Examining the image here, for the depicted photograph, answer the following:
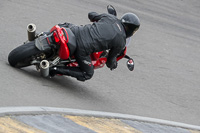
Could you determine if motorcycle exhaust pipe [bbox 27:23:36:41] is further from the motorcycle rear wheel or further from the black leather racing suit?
the black leather racing suit

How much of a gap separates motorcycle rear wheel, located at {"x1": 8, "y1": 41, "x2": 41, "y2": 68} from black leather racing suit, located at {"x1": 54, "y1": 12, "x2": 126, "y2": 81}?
0.57 m

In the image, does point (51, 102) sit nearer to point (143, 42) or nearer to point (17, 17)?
point (17, 17)

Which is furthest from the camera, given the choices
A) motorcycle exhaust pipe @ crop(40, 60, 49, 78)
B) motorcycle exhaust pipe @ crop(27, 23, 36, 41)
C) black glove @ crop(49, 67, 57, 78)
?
black glove @ crop(49, 67, 57, 78)

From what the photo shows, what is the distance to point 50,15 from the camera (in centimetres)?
1174

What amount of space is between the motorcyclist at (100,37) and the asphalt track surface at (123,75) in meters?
0.49

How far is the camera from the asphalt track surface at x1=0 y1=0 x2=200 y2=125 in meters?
7.13

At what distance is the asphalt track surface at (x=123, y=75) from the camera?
7.13 meters

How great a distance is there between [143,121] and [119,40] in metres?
1.36

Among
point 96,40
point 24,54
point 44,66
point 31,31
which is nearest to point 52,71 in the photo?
point 44,66

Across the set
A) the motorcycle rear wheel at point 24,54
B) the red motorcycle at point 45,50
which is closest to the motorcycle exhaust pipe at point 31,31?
the red motorcycle at point 45,50

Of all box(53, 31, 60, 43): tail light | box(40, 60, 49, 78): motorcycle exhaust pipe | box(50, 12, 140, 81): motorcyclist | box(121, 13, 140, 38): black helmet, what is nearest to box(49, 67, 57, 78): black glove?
box(50, 12, 140, 81): motorcyclist

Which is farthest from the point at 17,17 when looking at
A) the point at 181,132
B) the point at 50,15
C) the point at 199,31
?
the point at 199,31

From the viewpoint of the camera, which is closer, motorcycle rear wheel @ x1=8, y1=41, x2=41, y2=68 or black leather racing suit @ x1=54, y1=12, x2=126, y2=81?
motorcycle rear wheel @ x1=8, y1=41, x2=41, y2=68

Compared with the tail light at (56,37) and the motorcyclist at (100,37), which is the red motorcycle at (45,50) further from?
the motorcyclist at (100,37)
